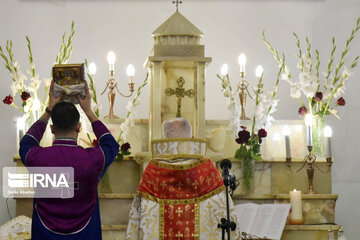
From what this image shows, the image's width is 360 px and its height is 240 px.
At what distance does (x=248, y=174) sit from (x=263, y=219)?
843 mm

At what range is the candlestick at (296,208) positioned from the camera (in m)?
8.61

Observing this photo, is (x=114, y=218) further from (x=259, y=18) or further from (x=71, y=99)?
(x=259, y=18)

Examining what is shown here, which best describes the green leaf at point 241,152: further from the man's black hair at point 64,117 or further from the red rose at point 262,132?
the man's black hair at point 64,117

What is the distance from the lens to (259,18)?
38.8ft

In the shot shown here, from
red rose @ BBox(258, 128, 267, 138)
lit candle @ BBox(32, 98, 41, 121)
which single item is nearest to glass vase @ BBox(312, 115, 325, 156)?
red rose @ BBox(258, 128, 267, 138)

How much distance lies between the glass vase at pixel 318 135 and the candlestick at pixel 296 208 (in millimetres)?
927

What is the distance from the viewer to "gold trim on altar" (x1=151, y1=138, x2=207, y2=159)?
7117 millimetres

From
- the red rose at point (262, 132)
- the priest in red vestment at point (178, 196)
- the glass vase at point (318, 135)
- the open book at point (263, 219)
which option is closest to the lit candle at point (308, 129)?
the glass vase at point (318, 135)

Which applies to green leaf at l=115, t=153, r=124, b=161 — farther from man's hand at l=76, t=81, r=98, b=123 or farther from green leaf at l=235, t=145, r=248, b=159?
man's hand at l=76, t=81, r=98, b=123

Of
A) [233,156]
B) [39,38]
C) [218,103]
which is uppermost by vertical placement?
[39,38]

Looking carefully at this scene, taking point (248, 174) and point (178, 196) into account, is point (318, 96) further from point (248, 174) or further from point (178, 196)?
point (178, 196)

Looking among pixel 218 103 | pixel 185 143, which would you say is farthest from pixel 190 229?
pixel 218 103

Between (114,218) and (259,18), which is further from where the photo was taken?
(259,18)

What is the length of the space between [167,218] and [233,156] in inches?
81.4
